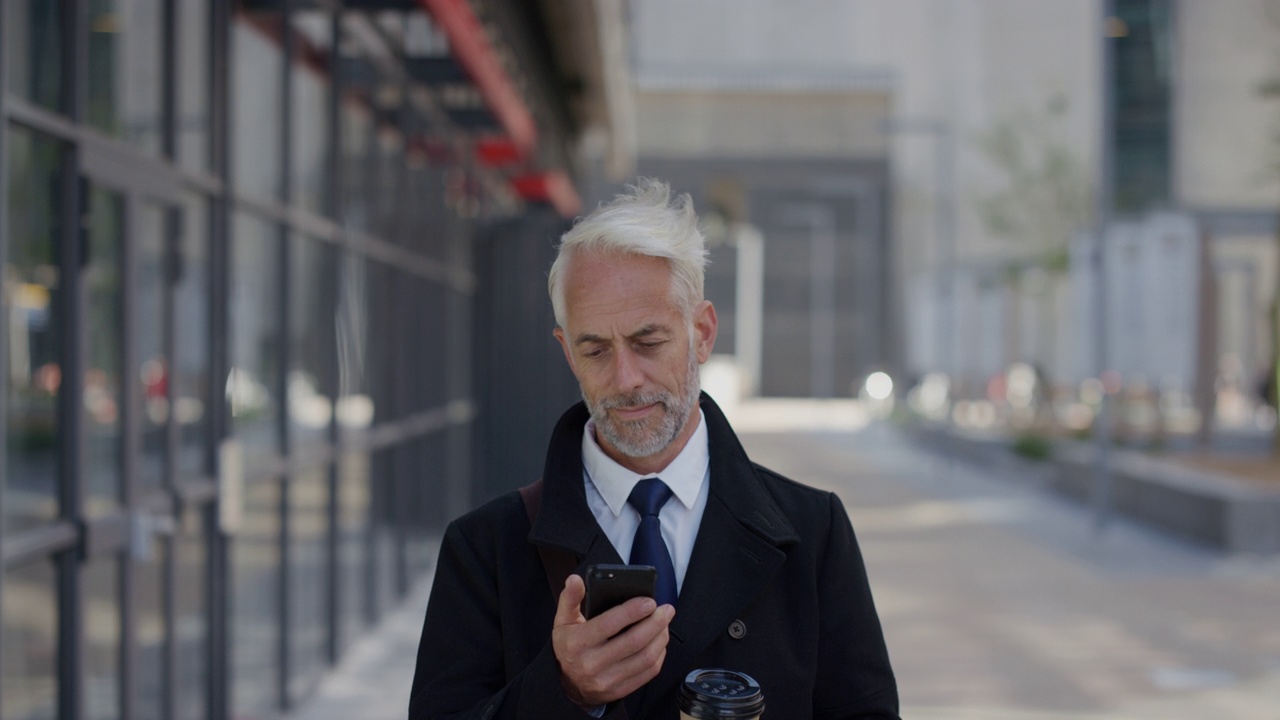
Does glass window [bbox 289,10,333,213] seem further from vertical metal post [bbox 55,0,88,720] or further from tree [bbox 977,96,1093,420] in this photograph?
tree [bbox 977,96,1093,420]

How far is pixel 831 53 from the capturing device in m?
60.0

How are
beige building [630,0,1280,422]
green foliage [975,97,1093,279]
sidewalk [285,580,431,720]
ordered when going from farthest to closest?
green foliage [975,97,1093,279] < beige building [630,0,1280,422] < sidewalk [285,580,431,720]

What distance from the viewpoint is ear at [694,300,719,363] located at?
2.12 m

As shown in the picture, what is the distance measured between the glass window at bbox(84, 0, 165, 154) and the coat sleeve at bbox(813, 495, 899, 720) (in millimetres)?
3423

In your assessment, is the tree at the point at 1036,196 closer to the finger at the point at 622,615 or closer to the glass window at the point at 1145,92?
the glass window at the point at 1145,92

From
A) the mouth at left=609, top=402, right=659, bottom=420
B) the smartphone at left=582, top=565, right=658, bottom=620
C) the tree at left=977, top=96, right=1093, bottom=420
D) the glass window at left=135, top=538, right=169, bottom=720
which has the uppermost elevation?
the tree at left=977, top=96, right=1093, bottom=420

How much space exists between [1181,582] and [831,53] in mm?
51794

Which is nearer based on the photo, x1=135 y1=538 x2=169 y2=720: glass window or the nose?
the nose

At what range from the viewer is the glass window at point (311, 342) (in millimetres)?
7273

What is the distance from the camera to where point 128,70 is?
501cm

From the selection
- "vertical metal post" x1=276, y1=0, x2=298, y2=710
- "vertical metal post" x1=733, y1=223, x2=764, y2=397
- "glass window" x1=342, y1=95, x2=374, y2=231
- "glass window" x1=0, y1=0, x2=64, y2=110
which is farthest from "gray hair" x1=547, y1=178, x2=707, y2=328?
"vertical metal post" x1=733, y1=223, x2=764, y2=397

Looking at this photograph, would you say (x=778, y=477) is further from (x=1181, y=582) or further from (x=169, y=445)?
(x=1181, y=582)

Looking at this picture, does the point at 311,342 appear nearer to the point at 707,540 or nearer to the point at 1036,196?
the point at 707,540

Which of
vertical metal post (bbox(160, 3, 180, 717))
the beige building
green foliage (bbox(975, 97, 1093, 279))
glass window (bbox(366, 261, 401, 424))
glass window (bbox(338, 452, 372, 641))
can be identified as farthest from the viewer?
green foliage (bbox(975, 97, 1093, 279))
